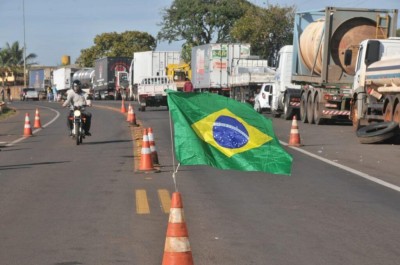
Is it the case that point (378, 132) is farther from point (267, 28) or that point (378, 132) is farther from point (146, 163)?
point (267, 28)

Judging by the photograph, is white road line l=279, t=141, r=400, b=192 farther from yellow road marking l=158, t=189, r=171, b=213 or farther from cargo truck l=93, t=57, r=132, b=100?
cargo truck l=93, t=57, r=132, b=100

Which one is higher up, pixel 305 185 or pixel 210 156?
pixel 210 156

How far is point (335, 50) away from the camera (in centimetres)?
2895

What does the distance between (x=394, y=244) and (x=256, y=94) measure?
117ft

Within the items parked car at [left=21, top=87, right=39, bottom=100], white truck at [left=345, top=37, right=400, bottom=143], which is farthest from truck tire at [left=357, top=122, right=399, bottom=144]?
parked car at [left=21, top=87, right=39, bottom=100]

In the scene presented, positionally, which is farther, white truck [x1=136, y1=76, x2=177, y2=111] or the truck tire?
white truck [x1=136, y1=76, x2=177, y2=111]

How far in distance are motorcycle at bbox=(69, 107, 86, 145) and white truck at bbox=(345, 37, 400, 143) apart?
752cm

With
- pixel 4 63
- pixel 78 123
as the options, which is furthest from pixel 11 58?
pixel 78 123

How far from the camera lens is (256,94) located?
4344 cm

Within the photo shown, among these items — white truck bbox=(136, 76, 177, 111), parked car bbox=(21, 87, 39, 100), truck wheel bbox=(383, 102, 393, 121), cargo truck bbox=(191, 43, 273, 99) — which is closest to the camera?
truck wheel bbox=(383, 102, 393, 121)

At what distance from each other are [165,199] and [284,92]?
25264 mm

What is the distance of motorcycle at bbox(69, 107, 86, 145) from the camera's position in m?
20.1

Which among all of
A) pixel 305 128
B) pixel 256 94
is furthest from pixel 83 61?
pixel 305 128

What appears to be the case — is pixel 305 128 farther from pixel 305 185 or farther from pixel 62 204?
pixel 62 204
